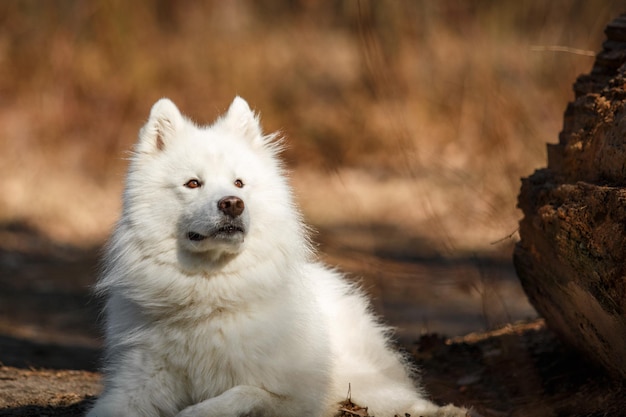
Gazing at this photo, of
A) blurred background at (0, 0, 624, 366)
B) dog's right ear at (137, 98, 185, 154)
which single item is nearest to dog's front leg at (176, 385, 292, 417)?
dog's right ear at (137, 98, 185, 154)

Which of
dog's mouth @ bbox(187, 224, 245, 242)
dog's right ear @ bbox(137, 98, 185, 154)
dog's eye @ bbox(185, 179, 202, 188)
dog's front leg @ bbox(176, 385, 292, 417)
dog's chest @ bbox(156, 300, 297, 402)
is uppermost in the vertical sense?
dog's right ear @ bbox(137, 98, 185, 154)

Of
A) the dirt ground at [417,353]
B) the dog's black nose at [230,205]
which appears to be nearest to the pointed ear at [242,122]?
the dog's black nose at [230,205]

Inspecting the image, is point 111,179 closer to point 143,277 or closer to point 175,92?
point 175,92

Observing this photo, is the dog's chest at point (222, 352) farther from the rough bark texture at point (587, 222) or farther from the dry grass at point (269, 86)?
the dry grass at point (269, 86)

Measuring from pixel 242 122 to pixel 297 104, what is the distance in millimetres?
10613

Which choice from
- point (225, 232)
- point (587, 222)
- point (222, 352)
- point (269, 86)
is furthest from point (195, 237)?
point (269, 86)

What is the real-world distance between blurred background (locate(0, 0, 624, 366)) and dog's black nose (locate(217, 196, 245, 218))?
584 cm

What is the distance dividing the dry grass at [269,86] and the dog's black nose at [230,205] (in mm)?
8041

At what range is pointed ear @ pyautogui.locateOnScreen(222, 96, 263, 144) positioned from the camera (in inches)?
185

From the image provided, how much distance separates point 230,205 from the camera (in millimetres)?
4051

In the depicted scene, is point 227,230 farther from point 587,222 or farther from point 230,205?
point 587,222

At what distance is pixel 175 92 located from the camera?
15.1 m

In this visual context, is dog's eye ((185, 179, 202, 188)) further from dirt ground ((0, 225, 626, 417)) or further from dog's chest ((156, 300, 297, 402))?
dirt ground ((0, 225, 626, 417))

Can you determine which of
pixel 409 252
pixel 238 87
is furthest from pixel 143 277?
pixel 238 87
